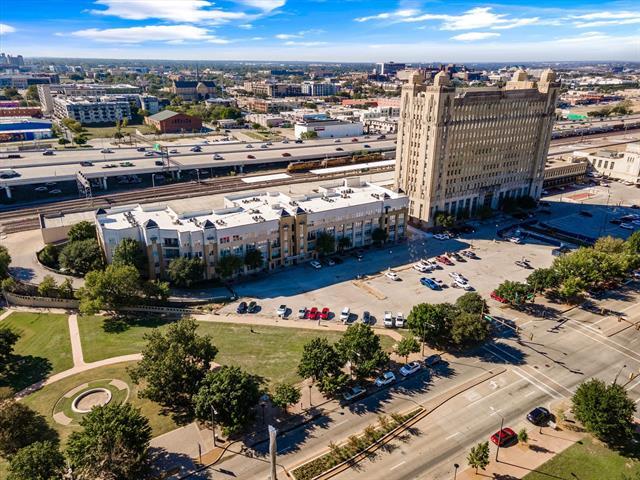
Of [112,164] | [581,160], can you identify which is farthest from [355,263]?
[581,160]

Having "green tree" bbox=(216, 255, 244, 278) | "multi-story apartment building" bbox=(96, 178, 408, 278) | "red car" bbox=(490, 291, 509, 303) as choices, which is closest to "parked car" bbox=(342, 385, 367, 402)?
"red car" bbox=(490, 291, 509, 303)

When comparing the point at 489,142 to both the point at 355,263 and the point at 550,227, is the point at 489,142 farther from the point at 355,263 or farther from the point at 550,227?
the point at 355,263

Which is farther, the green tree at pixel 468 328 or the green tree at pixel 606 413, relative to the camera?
the green tree at pixel 468 328

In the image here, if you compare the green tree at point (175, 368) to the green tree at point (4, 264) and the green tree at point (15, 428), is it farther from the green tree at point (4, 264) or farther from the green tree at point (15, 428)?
the green tree at point (4, 264)

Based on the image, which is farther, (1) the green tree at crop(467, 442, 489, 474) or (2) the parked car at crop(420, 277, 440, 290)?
(2) the parked car at crop(420, 277, 440, 290)

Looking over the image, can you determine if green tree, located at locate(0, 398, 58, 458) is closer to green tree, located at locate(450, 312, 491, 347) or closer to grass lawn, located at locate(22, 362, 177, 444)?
grass lawn, located at locate(22, 362, 177, 444)

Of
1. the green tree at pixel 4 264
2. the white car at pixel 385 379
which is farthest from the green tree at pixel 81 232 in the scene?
the white car at pixel 385 379

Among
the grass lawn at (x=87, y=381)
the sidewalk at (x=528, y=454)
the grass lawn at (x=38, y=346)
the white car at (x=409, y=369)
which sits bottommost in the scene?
the grass lawn at (x=38, y=346)
